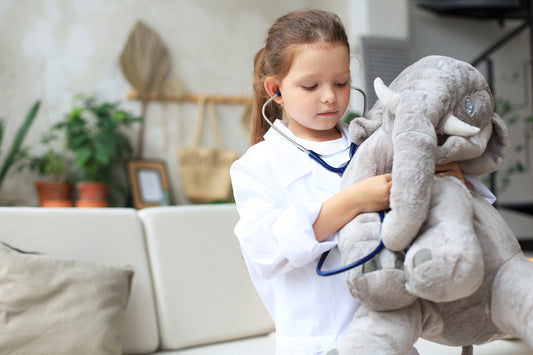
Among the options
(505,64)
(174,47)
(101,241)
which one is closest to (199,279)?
(101,241)

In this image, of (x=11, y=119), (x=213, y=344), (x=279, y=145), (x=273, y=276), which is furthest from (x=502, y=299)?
(x=11, y=119)

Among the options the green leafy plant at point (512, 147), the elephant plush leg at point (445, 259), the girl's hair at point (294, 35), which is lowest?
the green leafy plant at point (512, 147)

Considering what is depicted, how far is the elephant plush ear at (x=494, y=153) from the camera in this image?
905 mm

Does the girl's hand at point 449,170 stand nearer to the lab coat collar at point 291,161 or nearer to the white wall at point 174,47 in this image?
the lab coat collar at point 291,161

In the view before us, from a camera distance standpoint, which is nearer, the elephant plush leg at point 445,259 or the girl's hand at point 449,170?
the elephant plush leg at point 445,259

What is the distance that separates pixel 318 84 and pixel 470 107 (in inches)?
10.2

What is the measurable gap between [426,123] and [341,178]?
0.23 m

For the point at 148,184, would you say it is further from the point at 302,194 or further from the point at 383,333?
the point at 383,333

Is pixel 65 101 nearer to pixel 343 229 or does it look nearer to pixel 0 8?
pixel 0 8

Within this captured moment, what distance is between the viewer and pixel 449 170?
886 mm

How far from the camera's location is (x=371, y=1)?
409cm

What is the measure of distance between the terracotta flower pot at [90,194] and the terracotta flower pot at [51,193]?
103mm

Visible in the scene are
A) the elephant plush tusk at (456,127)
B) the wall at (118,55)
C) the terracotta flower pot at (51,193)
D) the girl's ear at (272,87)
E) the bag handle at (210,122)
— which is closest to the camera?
the elephant plush tusk at (456,127)

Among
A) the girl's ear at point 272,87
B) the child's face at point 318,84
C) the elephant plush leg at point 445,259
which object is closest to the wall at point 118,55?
the girl's ear at point 272,87
